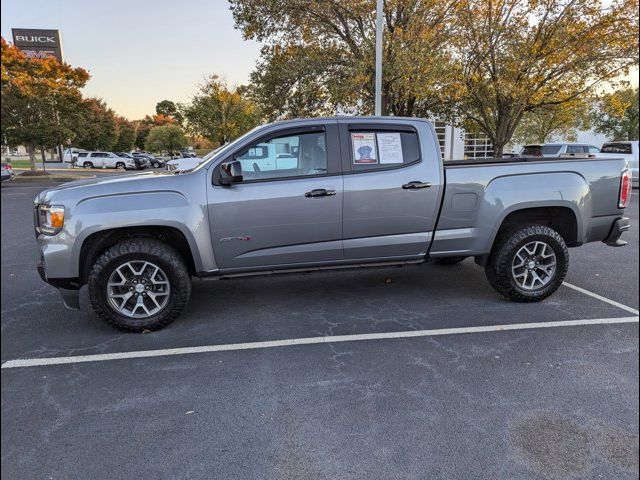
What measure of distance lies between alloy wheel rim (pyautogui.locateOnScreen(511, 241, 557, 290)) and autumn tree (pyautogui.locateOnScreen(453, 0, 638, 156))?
432 inches

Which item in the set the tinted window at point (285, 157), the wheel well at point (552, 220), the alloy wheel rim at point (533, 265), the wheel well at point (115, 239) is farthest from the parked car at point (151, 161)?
the alloy wheel rim at point (533, 265)

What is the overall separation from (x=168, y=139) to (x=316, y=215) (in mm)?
54359

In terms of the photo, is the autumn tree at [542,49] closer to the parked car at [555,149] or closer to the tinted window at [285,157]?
the parked car at [555,149]

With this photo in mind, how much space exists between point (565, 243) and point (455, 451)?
11.0ft

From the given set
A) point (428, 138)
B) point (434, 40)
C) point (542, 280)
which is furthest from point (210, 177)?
point (434, 40)

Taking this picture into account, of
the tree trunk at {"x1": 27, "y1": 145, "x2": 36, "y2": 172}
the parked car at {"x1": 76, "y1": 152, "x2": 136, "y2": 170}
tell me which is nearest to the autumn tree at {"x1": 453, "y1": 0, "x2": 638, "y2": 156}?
the tree trunk at {"x1": 27, "y1": 145, "x2": 36, "y2": 172}

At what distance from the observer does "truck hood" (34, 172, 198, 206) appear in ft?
12.9

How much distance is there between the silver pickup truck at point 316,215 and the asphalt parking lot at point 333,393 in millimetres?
482

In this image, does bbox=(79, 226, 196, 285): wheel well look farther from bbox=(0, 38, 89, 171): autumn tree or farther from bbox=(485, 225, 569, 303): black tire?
bbox=(0, 38, 89, 171): autumn tree

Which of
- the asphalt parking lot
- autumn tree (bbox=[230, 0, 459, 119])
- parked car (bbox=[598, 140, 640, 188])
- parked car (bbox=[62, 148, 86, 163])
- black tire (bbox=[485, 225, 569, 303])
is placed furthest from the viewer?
parked car (bbox=[62, 148, 86, 163])

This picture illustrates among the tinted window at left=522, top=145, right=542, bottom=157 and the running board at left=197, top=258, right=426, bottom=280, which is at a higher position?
the tinted window at left=522, top=145, right=542, bottom=157

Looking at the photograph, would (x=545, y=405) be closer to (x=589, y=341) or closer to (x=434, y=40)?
(x=589, y=341)

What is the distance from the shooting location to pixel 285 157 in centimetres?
439

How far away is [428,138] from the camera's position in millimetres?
4699
